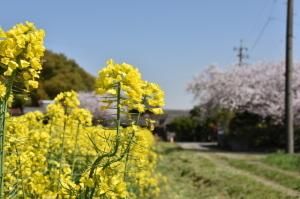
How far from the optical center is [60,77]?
56438mm

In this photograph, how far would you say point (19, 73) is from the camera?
2785 millimetres

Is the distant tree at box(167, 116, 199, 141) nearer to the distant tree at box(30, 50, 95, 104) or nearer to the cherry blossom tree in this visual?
the distant tree at box(30, 50, 95, 104)

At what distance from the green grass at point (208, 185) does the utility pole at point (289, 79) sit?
205 inches

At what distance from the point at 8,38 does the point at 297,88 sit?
24348 mm

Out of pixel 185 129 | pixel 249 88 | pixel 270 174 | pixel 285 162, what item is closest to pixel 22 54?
pixel 270 174

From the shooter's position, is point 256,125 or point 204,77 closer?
point 256,125

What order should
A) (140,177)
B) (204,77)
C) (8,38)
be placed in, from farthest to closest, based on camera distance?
1. (204,77)
2. (140,177)
3. (8,38)

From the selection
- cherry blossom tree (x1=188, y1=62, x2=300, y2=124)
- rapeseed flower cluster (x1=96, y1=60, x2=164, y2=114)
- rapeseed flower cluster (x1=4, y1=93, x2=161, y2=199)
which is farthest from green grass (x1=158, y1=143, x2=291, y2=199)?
cherry blossom tree (x1=188, y1=62, x2=300, y2=124)

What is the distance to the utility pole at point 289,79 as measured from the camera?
68.7ft

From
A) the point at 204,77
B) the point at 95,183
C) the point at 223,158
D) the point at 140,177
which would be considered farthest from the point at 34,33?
the point at 204,77

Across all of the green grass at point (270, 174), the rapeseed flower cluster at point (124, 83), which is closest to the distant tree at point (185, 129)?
the green grass at point (270, 174)

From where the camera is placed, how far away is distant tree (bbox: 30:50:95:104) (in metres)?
54.5

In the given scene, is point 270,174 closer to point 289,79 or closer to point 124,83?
point 289,79

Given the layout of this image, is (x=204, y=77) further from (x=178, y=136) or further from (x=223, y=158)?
(x=178, y=136)
